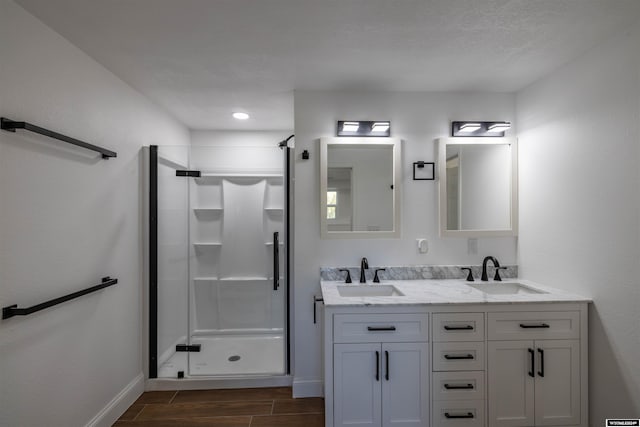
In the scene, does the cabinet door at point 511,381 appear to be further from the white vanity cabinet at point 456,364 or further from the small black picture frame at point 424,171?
the small black picture frame at point 424,171

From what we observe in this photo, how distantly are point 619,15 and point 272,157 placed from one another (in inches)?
93.1

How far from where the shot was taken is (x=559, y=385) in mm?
1975

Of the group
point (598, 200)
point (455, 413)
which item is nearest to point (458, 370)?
point (455, 413)

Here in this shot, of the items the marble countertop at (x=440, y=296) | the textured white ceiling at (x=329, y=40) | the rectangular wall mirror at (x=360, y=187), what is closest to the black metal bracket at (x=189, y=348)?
the marble countertop at (x=440, y=296)

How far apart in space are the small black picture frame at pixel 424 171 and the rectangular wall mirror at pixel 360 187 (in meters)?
0.15

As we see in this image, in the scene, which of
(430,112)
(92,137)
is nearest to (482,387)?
(430,112)

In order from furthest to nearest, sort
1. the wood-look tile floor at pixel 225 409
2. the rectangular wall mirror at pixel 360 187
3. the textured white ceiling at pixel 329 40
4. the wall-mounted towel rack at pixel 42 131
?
the rectangular wall mirror at pixel 360 187, the wood-look tile floor at pixel 225 409, the textured white ceiling at pixel 329 40, the wall-mounted towel rack at pixel 42 131

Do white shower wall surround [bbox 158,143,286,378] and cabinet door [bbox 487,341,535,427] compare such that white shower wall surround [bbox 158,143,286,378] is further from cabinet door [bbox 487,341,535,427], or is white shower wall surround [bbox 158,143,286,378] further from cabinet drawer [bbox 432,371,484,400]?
cabinet door [bbox 487,341,535,427]

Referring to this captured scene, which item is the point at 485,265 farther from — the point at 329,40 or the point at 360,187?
the point at 329,40

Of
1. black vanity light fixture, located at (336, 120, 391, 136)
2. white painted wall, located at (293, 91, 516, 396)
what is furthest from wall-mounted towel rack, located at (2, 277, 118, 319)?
black vanity light fixture, located at (336, 120, 391, 136)

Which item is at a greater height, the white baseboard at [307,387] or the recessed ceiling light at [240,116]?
the recessed ceiling light at [240,116]

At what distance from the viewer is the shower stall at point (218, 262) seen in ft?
8.85

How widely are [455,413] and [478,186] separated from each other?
167 centimetres

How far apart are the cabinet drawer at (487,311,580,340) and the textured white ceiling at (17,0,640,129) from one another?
1.65 m
